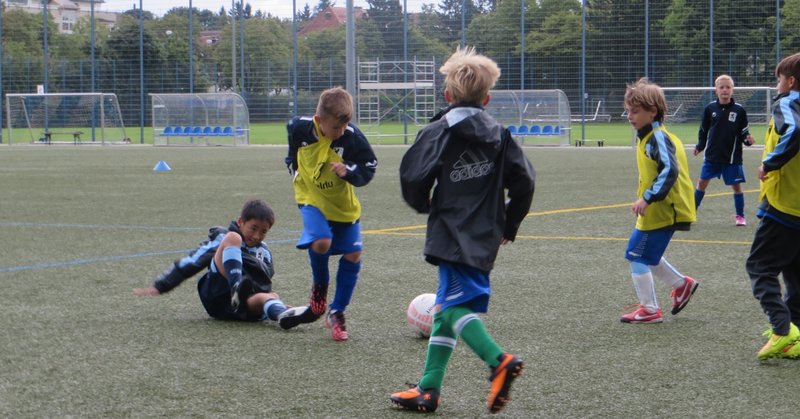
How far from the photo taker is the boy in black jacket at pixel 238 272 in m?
5.96

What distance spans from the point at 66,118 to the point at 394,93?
41.8 feet

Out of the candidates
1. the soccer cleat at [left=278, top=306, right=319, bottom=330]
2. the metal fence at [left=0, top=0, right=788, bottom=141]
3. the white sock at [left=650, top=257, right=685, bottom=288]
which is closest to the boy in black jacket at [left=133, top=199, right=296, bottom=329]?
the soccer cleat at [left=278, top=306, right=319, bottom=330]

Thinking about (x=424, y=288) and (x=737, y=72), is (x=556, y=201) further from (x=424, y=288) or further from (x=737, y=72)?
(x=737, y=72)

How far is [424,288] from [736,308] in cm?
206

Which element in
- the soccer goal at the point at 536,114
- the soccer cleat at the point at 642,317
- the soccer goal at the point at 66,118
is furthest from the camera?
the soccer goal at the point at 66,118

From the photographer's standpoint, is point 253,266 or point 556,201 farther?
point 556,201

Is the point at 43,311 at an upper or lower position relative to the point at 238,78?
lower

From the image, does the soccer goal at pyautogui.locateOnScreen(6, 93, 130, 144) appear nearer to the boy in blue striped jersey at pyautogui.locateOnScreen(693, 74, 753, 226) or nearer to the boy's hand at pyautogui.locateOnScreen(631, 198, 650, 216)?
the boy in blue striped jersey at pyautogui.locateOnScreen(693, 74, 753, 226)

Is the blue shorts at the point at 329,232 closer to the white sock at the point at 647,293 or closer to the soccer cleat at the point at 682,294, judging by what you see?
the white sock at the point at 647,293

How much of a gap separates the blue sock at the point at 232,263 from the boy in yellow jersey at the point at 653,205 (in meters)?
2.26

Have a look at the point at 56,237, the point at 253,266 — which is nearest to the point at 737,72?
the point at 56,237

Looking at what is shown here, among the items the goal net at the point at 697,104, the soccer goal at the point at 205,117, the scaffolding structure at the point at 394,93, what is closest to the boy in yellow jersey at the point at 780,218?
the goal net at the point at 697,104

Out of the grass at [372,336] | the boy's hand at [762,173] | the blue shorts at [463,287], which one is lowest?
the grass at [372,336]

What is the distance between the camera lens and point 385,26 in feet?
128
